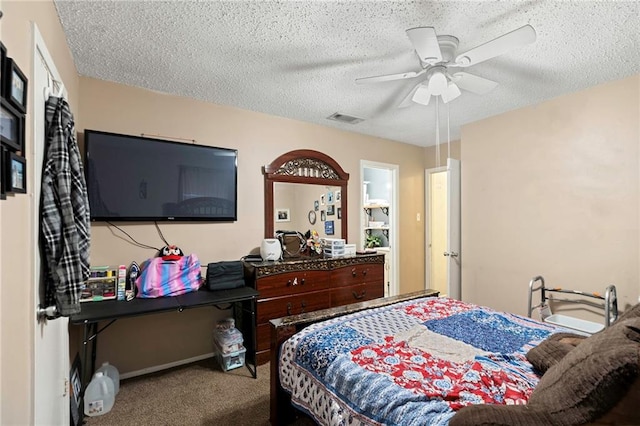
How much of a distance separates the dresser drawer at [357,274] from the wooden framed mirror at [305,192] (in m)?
0.54

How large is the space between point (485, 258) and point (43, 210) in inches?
156

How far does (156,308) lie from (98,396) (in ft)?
2.38

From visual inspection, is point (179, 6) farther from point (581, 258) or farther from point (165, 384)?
point (581, 258)

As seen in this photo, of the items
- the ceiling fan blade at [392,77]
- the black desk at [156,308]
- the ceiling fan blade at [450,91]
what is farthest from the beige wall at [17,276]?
the ceiling fan blade at [450,91]

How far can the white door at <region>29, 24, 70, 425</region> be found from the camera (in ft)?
4.27

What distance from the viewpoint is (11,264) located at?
3.56 feet

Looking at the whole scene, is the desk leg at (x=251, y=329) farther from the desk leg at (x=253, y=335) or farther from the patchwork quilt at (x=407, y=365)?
the patchwork quilt at (x=407, y=365)

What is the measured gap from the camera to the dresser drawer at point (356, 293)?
342 cm

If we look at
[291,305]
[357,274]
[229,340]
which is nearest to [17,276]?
[229,340]

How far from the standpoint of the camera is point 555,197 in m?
3.04

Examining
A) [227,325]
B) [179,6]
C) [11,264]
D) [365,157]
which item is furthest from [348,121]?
[11,264]

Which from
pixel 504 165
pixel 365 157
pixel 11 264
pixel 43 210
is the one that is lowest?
pixel 11 264

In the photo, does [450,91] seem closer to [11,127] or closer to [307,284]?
[307,284]

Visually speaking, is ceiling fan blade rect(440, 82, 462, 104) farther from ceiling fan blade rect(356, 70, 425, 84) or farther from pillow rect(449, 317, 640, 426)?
pillow rect(449, 317, 640, 426)
